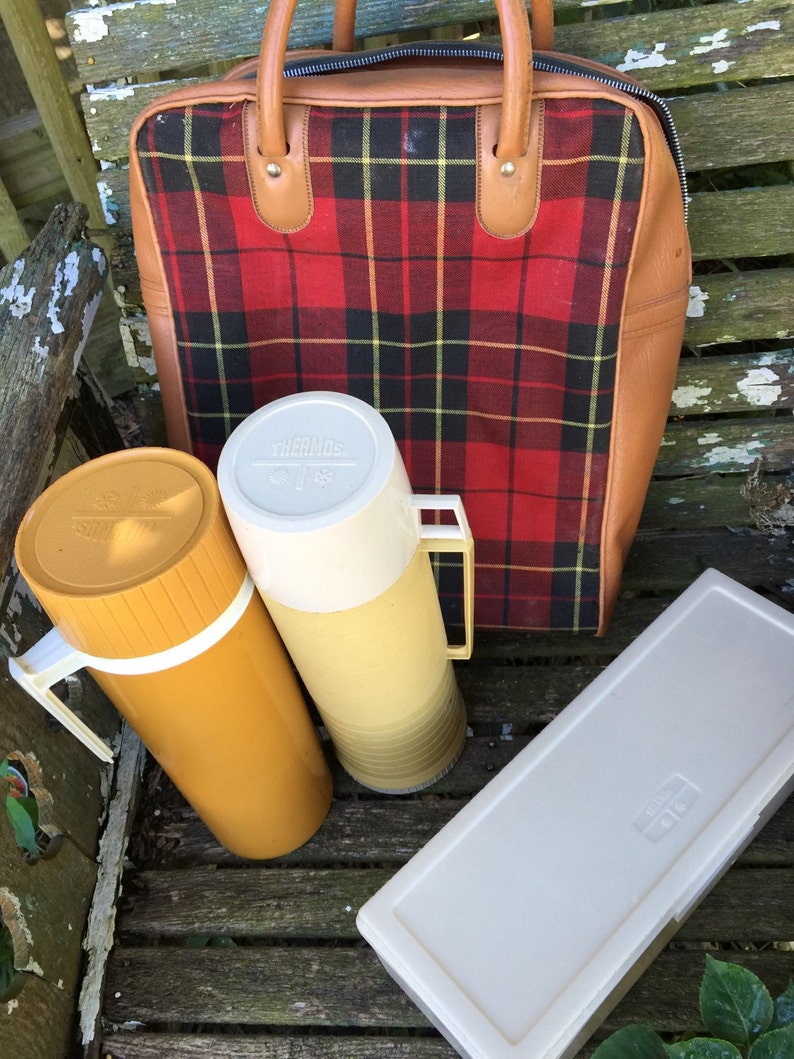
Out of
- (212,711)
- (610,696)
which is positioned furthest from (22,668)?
(610,696)

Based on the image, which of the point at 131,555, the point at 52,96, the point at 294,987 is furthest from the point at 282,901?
the point at 52,96

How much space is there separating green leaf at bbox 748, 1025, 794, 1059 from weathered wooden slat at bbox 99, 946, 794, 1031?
27 cm

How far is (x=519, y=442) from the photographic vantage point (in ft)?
3.25

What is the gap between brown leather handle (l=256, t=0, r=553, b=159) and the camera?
730 millimetres

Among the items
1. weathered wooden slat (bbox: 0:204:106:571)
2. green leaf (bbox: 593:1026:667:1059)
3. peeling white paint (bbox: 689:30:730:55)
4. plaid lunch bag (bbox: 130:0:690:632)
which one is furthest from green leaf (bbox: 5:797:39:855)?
peeling white paint (bbox: 689:30:730:55)

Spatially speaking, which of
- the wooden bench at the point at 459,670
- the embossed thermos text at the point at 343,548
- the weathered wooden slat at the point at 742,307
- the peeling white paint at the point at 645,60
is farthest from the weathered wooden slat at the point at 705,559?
the peeling white paint at the point at 645,60

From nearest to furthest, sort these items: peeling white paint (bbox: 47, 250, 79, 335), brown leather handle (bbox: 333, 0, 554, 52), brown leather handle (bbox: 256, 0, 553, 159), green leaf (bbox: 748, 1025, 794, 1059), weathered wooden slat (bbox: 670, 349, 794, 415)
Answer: green leaf (bbox: 748, 1025, 794, 1059), brown leather handle (bbox: 256, 0, 553, 159), brown leather handle (bbox: 333, 0, 554, 52), peeling white paint (bbox: 47, 250, 79, 335), weathered wooden slat (bbox: 670, 349, 794, 415)

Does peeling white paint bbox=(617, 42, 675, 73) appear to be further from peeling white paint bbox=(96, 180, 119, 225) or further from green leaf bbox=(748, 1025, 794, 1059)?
green leaf bbox=(748, 1025, 794, 1059)

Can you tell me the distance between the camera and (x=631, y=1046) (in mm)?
663

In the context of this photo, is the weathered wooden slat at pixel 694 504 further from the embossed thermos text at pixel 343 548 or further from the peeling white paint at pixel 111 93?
the peeling white paint at pixel 111 93

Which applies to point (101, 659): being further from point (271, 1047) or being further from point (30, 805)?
point (271, 1047)

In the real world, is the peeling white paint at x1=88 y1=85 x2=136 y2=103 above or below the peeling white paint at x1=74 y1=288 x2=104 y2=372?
above

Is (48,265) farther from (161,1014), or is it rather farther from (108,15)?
(161,1014)

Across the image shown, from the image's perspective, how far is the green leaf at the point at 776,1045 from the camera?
2.00 feet
